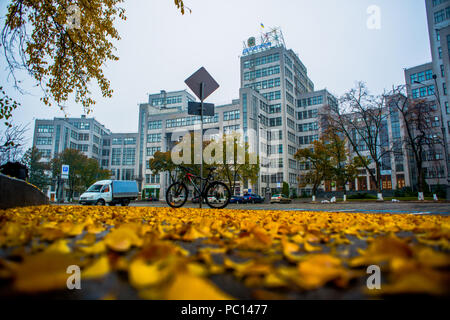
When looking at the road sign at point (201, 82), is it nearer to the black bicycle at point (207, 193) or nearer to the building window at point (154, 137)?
the black bicycle at point (207, 193)

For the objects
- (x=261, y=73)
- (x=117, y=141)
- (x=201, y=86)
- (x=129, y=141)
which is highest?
(x=261, y=73)

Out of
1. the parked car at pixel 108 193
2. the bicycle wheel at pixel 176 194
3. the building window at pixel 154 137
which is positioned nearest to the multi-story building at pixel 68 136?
the building window at pixel 154 137

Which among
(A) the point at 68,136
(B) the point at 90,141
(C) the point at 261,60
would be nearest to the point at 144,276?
(C) the point at 261,60

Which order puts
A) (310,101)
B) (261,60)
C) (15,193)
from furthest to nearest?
(310,101), (261,60), (15,193)

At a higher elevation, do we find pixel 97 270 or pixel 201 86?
pixel 201 86

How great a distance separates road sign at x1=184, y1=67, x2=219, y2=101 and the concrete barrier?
15.2 ft

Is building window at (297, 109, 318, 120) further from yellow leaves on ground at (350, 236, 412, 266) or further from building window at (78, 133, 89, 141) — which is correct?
yellow leaves on ground at (350, 236, 412, 266)

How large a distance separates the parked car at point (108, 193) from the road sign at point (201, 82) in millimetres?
14425

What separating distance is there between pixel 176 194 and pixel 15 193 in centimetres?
389

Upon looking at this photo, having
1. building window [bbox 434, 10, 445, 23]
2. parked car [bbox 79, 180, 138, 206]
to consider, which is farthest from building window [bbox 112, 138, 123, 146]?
building window [bbox 434, 10, 445, 23]

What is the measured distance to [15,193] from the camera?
534 cm

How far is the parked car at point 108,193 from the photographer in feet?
57.5

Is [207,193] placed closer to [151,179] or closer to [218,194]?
[218,194]
